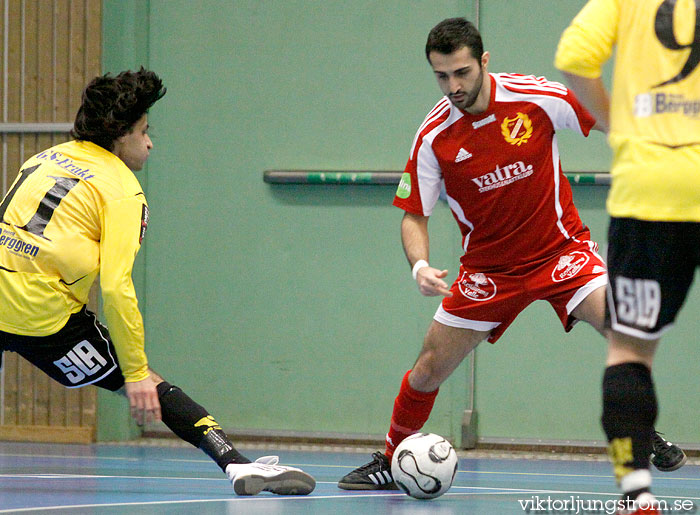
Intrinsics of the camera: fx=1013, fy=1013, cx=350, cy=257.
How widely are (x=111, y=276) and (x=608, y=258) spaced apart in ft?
6.05

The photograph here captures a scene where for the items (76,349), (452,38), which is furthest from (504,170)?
(76,349)

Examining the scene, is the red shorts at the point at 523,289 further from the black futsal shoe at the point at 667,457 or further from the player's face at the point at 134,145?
the player's face at the point at 134,145

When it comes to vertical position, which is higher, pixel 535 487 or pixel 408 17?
pixel 408 17

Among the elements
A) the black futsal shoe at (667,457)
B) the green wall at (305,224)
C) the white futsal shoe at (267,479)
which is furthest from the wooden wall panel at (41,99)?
the black futsal shoe at (667,457)

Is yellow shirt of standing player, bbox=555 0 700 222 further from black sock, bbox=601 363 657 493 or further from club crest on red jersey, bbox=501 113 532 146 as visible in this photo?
club crest on red jersey, bbox=501 113 532 146

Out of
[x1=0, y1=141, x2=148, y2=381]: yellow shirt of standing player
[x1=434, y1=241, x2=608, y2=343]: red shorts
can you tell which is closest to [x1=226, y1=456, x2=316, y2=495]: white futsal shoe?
[x1=0, y1=141, x2=148, y2=381]: yellow shirt of standing player

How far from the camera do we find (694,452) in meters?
6.23

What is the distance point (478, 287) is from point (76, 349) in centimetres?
168

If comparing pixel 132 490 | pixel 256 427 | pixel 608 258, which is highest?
pixel 608 258

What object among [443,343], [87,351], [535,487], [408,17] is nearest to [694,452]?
[535,487]

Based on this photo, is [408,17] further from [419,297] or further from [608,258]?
[608,258]

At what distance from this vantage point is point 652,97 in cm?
264

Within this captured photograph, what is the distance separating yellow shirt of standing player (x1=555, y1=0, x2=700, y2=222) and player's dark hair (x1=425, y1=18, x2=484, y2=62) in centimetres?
134

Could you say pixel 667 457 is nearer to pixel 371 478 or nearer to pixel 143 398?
pixel 371 478
